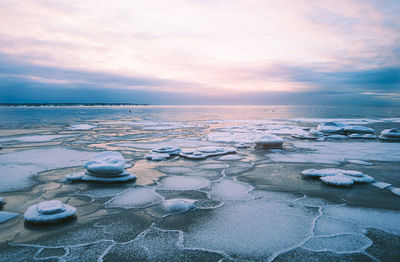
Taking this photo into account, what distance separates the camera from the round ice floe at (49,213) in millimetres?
3686

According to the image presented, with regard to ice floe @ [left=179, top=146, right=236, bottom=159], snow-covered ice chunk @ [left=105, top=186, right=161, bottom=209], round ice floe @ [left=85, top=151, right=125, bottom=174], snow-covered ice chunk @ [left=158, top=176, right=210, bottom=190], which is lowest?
snow-covered ice chunk @ [left=105, top=186, right=161, bottom=209]

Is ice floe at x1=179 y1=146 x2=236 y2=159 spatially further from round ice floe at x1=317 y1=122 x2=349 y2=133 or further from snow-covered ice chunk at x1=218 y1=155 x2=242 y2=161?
round ice floe at x1=317 y1=122 x2=349 y2=133

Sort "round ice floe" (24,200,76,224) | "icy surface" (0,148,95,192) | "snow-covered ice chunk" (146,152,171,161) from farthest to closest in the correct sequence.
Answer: "snow-covered ice chunk" (146,152,171,161) < "icy surface" (0,148,95,192) < "round ice floe" (24,200,76,224)

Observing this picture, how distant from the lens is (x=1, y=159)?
7914 mm

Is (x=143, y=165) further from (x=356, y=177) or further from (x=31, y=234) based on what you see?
(x=356, y=177)

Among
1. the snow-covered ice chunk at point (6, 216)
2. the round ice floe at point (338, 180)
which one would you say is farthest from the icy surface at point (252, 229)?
the snow-covered ice chunk at point (6, 216)

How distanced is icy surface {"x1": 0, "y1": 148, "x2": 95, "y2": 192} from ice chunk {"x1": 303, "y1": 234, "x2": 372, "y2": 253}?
5717 mm

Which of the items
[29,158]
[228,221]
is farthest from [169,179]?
[29,158]

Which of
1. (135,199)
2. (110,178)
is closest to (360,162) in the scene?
(135,199)

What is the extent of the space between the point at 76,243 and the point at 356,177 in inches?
238

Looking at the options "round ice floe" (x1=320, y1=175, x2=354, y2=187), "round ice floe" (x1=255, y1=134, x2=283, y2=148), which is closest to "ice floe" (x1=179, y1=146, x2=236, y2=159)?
"round ice floe" (x1=255, y1=134, x2=283, y2=148)

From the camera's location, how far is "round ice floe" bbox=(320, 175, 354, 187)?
550 centimetres

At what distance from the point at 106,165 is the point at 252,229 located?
384 centimetres

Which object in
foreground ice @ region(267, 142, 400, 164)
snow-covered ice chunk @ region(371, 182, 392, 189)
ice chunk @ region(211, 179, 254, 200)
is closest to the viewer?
ice chunk @ region(211, 179, 254, 200)
